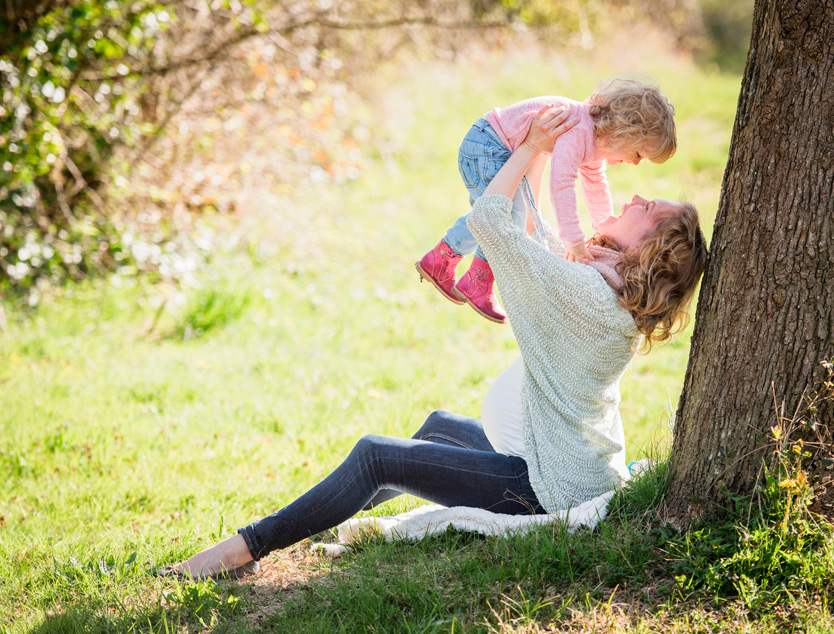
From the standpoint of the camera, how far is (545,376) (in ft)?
8.47

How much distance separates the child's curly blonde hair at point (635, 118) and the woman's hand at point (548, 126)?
0.12 meters

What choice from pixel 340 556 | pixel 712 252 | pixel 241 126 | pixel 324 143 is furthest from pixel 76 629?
pixel 324 143

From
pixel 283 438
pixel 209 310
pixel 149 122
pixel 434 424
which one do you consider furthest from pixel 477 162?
pixel 149 122

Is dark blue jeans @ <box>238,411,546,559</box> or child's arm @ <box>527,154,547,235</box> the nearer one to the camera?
dark blue jeans @ <box>238,411,546,559</box>

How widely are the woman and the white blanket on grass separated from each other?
0.15 feet

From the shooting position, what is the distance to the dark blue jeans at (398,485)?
8.53 ft

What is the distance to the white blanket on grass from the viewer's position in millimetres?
2566

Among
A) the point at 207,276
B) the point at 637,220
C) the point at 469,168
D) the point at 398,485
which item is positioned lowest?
the point at 398,485

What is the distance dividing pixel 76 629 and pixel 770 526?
229 centimetres

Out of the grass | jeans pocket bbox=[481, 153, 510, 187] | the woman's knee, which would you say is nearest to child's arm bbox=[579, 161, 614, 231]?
jeans pocket bbox=[481, 153, 510, 187]

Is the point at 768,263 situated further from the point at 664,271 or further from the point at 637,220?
the point at 637,220

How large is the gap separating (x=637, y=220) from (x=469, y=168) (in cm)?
75

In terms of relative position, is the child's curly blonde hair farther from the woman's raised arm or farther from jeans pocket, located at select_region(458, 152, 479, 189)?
jeans pocket, located at select_region(458, 152, 479, 189)

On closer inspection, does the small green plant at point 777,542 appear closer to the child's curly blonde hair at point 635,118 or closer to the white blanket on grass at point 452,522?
the white blanket on grass at point 452,522
